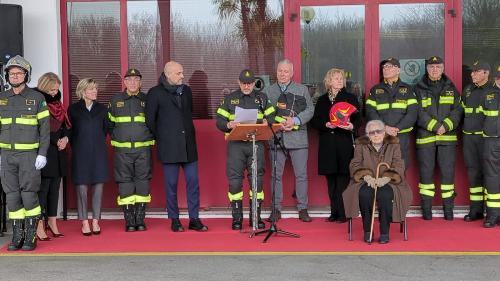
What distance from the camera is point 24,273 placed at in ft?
20.0

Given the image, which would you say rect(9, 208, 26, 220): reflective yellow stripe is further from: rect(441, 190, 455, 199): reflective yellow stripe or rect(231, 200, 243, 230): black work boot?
rect(441, 190, 455, 199): reflective yellow stripe

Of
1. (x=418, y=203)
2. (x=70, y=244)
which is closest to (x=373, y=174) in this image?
(x=418, y=203)

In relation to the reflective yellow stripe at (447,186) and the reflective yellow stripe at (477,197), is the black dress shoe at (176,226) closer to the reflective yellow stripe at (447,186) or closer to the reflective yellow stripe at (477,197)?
the reflective yellow stripe at (447,186)

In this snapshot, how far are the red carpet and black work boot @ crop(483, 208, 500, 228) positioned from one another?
0.36 feet

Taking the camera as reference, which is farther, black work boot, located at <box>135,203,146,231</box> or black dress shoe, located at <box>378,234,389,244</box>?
black work boot, located at <box>135,203,146,231</box>

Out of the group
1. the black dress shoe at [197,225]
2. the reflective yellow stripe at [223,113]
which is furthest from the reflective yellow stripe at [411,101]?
the black dress shoe at [197,225]

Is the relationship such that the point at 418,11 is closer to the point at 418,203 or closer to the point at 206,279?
the point at 418,203

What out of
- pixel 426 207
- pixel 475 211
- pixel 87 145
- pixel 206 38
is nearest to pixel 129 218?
pixel 87 145

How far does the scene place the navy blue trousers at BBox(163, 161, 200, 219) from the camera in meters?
7.93

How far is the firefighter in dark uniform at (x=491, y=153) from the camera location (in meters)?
7.84

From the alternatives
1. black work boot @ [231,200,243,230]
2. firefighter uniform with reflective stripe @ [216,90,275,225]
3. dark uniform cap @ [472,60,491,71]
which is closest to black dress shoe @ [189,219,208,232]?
black work boot @ [231,200,243,230]

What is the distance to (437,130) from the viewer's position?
27.1 feet

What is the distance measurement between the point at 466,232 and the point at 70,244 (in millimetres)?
4457

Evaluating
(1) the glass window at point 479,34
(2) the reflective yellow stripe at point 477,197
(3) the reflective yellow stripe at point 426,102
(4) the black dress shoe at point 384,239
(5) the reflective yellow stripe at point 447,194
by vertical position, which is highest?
(1) the glass window at point 479,34
